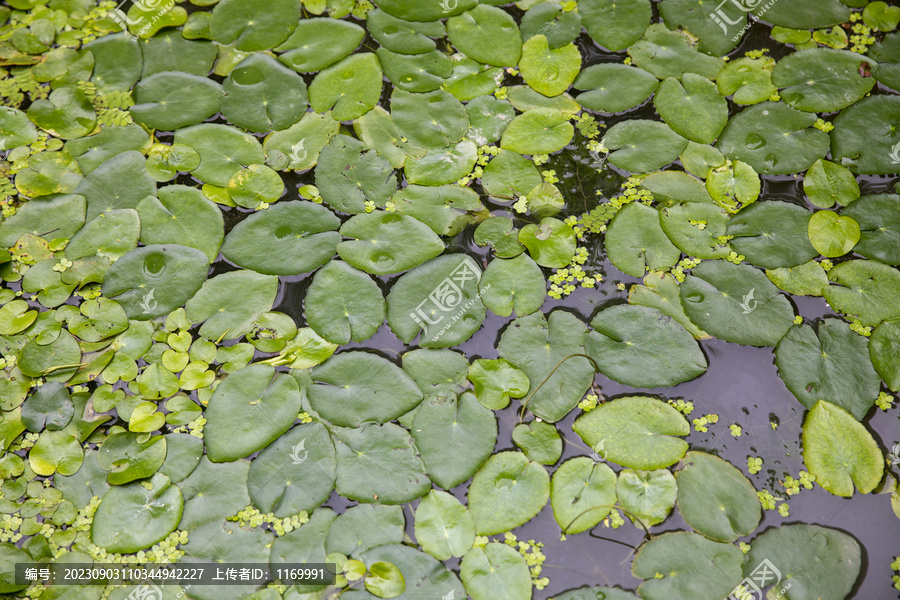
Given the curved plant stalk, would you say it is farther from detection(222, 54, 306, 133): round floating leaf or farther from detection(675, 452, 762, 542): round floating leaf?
detection(222, 54, 306, 133): round floating leaf

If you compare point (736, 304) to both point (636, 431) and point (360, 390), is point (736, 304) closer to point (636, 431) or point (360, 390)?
point (636, 431)

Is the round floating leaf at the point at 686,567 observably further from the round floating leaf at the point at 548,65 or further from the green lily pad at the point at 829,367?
the round floating leaf at the point at 548,65

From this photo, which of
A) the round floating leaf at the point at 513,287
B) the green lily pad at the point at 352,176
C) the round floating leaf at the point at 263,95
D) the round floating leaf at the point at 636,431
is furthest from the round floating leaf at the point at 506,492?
the round floating leaf at the point at 263,95

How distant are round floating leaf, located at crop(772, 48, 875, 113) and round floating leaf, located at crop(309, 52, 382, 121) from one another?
2487 millimetres

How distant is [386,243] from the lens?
2889 millimetres

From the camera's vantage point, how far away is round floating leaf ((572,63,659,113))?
3260 mm

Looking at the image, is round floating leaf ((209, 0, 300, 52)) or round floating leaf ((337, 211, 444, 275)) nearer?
Result: round floating leaf ((337, 211, 444, 275))

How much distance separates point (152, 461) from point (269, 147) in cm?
183

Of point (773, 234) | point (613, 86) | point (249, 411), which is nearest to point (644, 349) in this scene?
point (773, 234)

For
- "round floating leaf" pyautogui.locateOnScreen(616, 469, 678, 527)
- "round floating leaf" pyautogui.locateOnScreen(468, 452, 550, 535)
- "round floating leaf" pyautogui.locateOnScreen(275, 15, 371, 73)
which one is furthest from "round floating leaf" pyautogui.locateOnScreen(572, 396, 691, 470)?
"round floating leaf" pyautogui.locateOnScreen(275, 15, 371, 73)

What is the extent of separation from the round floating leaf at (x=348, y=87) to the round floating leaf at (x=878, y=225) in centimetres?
282

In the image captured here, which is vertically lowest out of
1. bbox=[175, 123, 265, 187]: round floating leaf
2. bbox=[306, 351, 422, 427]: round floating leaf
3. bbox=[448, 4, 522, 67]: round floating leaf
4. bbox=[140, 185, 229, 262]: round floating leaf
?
bbox=[306, 351, 422, 427]: round floating leaf

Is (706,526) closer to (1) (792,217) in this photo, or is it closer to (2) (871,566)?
(2) (871,566)

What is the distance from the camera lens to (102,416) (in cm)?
265
